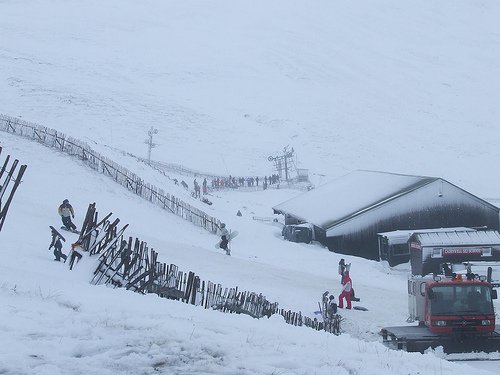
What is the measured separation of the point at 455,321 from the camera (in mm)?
12734

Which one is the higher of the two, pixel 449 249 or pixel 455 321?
pixel 449 249

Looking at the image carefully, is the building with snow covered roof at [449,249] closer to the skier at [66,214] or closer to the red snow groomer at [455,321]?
the red snow groomer at [455,321]

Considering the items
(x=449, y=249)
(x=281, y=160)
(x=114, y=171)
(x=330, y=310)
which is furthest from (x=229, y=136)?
(x=330, y=310)

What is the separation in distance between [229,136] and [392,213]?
126ft

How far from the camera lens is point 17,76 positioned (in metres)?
70.6

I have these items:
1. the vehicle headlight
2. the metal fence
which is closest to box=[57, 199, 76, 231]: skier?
the metal fence

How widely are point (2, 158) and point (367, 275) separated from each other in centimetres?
1609

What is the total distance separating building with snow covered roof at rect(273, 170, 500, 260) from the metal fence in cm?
549

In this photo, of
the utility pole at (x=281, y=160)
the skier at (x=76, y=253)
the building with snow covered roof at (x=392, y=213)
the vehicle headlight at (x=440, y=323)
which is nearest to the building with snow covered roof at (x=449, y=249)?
the building with snow covered roof at (x=392, y=213)

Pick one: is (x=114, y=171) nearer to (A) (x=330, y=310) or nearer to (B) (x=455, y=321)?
(A) (x=330, y=310)

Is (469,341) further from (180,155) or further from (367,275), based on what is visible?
(180,155)

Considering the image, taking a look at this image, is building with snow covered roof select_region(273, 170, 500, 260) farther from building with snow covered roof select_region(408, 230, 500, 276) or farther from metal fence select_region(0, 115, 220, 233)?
metal fence select_region(0, 115, 220, 233)

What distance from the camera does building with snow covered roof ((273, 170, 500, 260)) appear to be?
93.5 ft

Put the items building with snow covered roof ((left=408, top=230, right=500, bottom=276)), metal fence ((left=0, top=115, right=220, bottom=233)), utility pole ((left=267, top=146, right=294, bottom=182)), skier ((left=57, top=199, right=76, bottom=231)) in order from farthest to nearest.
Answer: utility pole ((left=267, top=146, right=294, bottom=182)), metal fence ((left=0, top=115, right=220, bottom=233)), building with snow covered roof ((left=408, top=230, right=500, bottom=276)), skier ((left=57, top=199, right=76, bottom=231))
